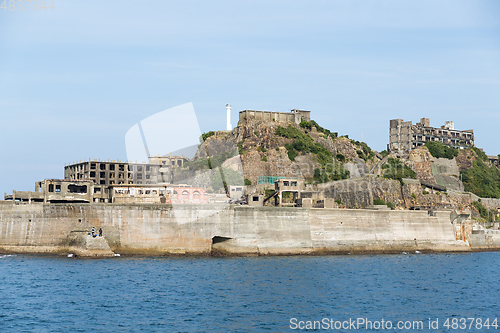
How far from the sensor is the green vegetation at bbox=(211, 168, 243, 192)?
367ft

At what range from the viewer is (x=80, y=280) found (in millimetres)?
49344

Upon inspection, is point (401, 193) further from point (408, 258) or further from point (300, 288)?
point (300, 288)

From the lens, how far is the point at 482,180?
144 metres

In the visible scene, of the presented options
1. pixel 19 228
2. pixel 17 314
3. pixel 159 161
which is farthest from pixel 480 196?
pixel 17 314

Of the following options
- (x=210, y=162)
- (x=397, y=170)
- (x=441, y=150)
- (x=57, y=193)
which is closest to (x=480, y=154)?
(x=441, y=150)

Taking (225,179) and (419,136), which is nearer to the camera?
(225,179)

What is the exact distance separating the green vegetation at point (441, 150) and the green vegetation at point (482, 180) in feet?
18.2

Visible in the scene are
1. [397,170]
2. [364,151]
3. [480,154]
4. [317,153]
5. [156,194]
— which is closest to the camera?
[156,194]

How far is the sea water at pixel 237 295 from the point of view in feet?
115

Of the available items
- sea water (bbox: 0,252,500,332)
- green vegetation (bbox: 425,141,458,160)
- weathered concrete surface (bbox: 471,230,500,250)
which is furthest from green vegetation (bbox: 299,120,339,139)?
sea water (bbox: 0,252,500,332)

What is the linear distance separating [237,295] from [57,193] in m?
57.7

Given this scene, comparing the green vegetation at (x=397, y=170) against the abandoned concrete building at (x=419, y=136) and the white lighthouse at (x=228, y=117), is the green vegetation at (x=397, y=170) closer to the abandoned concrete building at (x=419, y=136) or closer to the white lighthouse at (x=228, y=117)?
the abandoned concrete building at (x=419, y=136)

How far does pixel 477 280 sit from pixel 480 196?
284ft

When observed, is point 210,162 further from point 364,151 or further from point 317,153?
point 364,151
